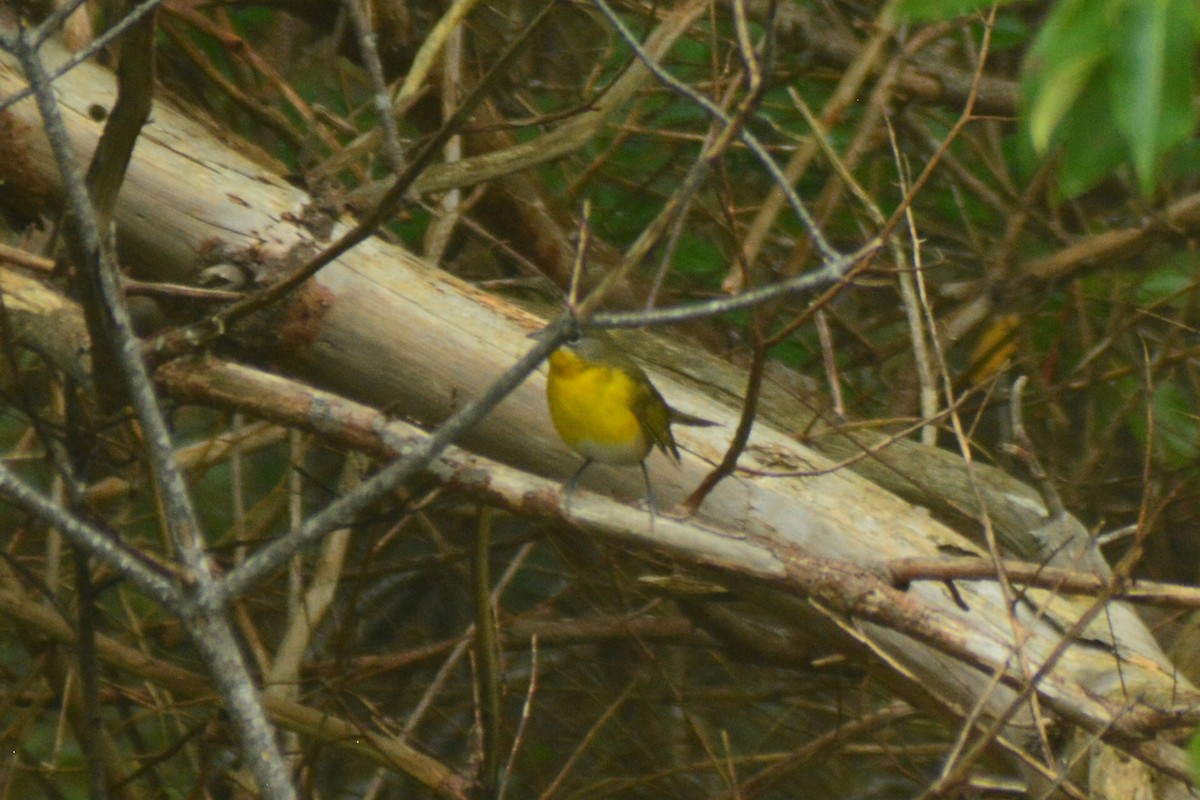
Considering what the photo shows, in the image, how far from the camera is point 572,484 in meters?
2.66

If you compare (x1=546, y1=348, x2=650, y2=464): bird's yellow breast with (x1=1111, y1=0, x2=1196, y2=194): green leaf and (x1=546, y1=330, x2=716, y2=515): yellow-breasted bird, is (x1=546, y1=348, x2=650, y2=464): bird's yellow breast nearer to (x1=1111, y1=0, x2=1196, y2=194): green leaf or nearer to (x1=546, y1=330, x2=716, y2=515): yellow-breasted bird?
(x1=546, y1=330, x2=716, y2=515): yellow-breasted bird

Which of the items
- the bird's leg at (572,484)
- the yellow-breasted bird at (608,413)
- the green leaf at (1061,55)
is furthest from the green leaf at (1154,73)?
the yellow-breasted bird at (608,413)

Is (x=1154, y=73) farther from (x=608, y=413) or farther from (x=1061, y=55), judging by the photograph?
(x=608, y=413)

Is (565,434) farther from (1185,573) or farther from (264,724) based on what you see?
(1185,573)

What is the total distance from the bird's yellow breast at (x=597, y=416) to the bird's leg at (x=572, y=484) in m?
0.05

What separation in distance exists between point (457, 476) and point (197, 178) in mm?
929

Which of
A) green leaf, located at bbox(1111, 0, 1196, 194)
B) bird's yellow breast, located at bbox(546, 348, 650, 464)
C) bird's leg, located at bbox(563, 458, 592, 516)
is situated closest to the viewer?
green leaf, located at bbox(1111, 0, 1196, 194)

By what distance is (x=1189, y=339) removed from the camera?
496cm

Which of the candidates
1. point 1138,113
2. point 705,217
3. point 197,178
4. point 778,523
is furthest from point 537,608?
point 1138,113

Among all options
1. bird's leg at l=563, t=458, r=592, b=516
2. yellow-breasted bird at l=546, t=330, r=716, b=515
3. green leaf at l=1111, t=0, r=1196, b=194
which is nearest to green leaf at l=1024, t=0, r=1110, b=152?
green leaf at l=1111, t=0, r=1196, b=194

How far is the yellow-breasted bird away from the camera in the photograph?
273 centimetres

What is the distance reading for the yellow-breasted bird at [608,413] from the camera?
2.73 m

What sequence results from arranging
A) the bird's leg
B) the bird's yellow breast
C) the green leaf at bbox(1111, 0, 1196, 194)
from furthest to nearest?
the bird's yellow breast < the bird's leg < the green leaf at bbox(1111, 0, 1196, 194)

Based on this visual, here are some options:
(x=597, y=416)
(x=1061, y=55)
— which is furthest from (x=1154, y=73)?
(x=597, y=416)
